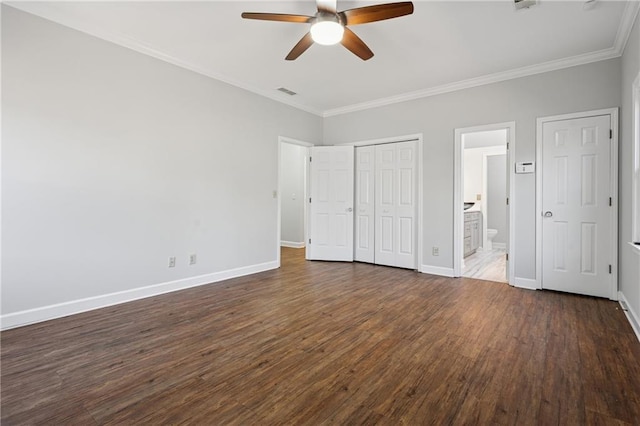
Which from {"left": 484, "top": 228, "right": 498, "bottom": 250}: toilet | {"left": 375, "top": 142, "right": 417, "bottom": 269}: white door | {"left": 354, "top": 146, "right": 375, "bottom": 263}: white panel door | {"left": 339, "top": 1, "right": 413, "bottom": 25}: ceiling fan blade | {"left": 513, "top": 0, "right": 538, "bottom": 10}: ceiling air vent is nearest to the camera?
{"left": 339, "top": 1, "right": 413, "bottom": 25}: ceiling fan blade

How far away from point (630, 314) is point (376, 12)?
3567mm

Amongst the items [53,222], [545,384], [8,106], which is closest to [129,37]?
[8,106]

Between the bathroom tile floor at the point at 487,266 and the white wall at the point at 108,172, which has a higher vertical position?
the white wall at the point at 108,172

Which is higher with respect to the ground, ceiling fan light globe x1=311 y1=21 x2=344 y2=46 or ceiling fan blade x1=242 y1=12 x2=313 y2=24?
ceiling fan blade x1=242 y1=12 x2=313 y2=24

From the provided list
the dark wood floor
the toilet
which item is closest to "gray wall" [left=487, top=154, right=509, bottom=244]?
the toilet

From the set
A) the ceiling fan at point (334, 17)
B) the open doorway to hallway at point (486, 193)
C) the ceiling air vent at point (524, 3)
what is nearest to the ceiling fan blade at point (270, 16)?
the ceiling fan at point (334, 17)

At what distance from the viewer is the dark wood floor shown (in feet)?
5.32

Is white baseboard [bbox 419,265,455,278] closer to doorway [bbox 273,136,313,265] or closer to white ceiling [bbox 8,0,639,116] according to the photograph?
white ceiling [bbox 8,0,639,116]

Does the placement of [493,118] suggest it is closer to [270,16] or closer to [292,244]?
[270,16]

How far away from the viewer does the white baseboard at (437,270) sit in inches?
179

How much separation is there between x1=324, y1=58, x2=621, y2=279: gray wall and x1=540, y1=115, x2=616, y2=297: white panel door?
168 mm

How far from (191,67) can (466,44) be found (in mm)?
3262

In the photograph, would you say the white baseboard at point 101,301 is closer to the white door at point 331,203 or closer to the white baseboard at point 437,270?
the white door at point 331,203

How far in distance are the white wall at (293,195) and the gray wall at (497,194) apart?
4.63 m
